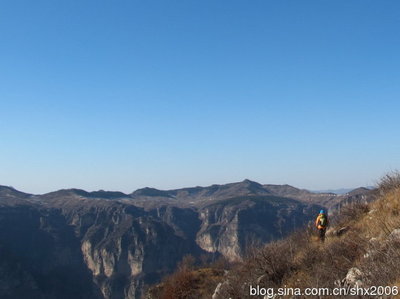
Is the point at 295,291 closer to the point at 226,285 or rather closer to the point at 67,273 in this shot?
the point at 226,285

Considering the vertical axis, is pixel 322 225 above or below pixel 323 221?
below

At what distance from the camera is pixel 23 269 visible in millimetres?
159125

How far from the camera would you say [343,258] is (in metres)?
14.0

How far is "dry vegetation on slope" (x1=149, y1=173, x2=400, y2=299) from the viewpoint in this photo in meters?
10.3

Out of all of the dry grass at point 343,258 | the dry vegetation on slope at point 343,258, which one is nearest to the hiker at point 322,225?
the dry vegetation on slope at point 343,258

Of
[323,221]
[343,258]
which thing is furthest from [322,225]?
[343,258]

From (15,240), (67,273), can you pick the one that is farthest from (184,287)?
(15,240)

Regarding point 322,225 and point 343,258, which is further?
point 322,225

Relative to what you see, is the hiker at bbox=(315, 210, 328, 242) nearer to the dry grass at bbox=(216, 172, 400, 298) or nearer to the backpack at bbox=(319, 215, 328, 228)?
the backpack at bbox=(319, 215, 328, 228)

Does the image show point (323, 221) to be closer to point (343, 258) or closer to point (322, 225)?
point (322, 225)

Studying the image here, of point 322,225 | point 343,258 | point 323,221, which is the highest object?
point 323,221

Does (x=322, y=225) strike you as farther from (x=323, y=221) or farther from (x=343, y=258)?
(x=343, y=258)

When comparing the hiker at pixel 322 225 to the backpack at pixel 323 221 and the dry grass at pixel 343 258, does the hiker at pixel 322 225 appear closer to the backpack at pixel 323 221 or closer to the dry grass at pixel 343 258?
the backpack at pixel 323 221

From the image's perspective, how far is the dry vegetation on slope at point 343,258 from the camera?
10.3 metres
